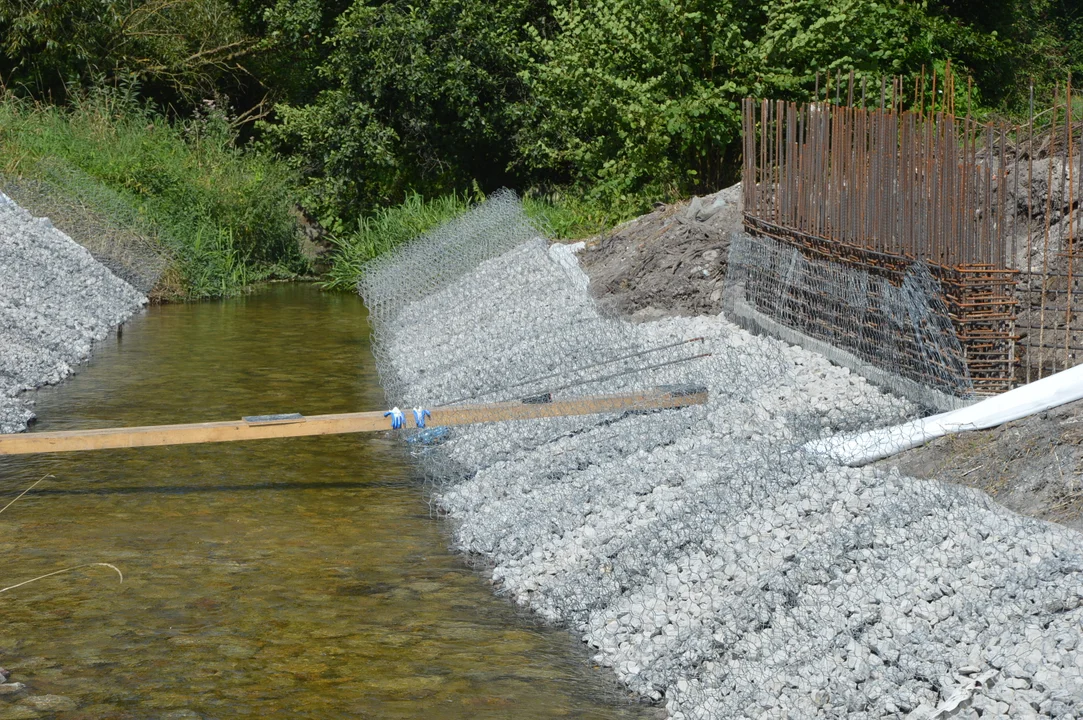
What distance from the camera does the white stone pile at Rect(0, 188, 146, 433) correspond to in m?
10.2

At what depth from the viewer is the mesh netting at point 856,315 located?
21.0ft

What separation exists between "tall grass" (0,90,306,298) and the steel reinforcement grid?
32.5 ft

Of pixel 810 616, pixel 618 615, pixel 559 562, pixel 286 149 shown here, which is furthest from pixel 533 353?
pixel 286 149

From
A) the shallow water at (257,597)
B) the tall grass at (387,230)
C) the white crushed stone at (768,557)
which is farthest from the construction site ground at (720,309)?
the tall grass at (387,230)

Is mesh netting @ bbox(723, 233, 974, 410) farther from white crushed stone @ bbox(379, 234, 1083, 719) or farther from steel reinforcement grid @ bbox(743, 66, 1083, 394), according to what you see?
white crushed stone @ bbox(379, 234, 1083, 719)

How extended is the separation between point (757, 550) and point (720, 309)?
17.3 ft

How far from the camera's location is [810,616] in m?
4.29

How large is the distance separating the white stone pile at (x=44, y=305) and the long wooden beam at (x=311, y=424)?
229 centimetres

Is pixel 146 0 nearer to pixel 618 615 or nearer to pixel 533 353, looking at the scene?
pixel 533 353

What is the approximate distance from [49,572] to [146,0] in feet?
60.8

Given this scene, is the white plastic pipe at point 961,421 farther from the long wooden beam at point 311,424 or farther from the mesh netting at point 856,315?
the long wooden beam at point 311,424

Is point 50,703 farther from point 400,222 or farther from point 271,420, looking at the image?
point 400,222

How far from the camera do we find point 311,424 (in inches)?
258

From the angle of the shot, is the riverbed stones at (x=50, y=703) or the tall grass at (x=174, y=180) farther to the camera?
the tall grass at (x=174, y=180)
